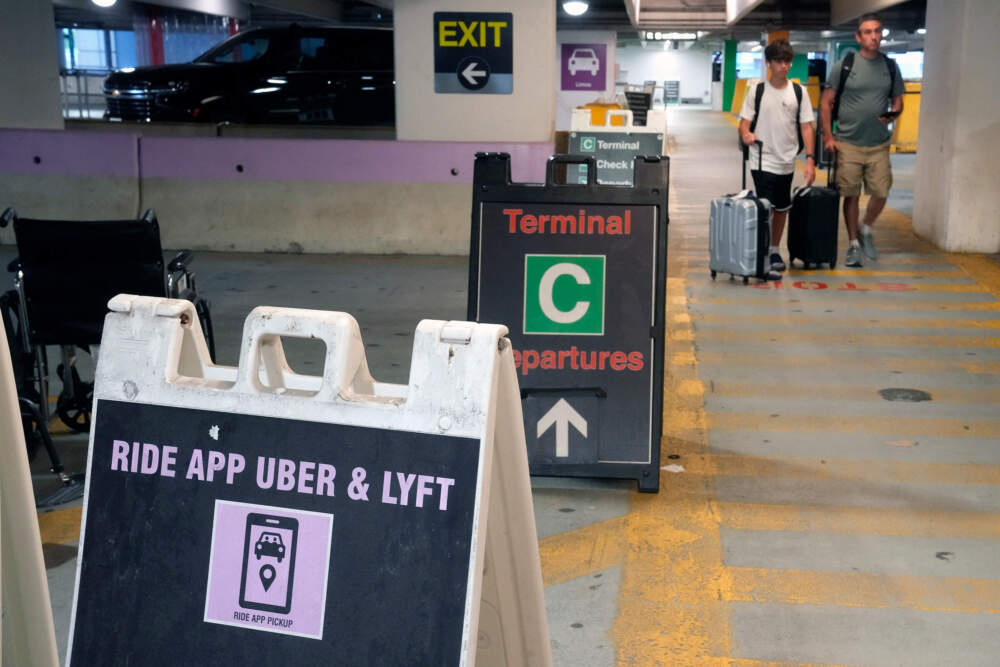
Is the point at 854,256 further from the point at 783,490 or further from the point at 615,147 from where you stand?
the point at 783,490

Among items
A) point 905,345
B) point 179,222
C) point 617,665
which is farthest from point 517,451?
point 179,222

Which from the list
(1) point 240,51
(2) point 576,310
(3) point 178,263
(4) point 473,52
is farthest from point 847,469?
(1) point 240,51

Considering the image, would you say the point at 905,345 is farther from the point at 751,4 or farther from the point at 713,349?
the point at 751,4

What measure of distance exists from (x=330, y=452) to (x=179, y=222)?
31.6 feet

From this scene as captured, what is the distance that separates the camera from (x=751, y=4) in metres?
17.7

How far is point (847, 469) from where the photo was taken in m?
5.15

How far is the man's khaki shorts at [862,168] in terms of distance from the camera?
9.66 meters

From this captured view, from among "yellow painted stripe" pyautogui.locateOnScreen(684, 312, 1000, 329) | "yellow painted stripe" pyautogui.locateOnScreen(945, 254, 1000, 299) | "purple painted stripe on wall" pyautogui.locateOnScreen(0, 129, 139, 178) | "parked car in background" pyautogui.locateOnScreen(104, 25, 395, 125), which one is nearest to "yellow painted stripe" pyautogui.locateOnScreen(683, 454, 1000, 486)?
"yellow painted stripe" pyautogui.locateOnScreen(684, 312, 1000, 329)

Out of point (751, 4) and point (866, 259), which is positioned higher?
point (751, 4)

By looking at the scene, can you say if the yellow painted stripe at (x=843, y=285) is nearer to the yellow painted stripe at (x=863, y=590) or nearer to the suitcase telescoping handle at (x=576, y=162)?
the suitcase telescoping handle at (x=576, y=162)

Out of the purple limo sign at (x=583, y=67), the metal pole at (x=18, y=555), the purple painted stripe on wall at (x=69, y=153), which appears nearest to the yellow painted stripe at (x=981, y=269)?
the purple painted stripe on wall at (x=69, y=153)

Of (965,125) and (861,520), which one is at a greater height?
(965,125)

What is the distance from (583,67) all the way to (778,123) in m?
16.4

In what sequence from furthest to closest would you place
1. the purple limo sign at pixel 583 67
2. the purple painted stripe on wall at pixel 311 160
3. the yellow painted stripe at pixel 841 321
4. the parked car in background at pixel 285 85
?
1. the purple limo sign at pixel 583 67
2. the parked car in background at pixel 285 85
3. the purple painted stripe on wall at pixel 311 160
4. the yellow painted stripe at pixel 841 321
